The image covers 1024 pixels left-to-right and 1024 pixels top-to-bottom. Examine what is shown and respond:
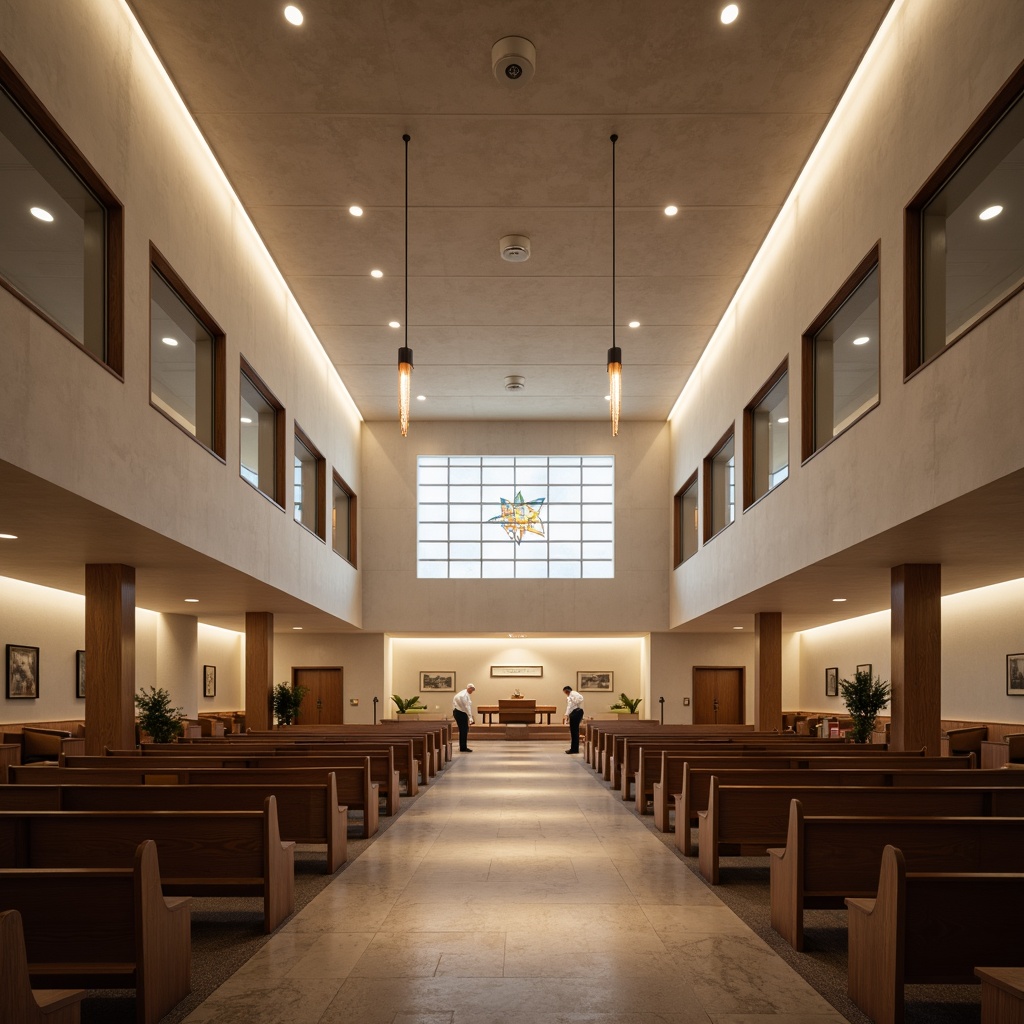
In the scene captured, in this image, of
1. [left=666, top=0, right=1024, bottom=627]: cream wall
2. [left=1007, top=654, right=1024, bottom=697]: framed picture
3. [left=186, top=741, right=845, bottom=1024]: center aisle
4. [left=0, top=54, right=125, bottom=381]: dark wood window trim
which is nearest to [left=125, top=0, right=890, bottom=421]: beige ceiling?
[left=666, top=0, right=1024, bottom=627]: cream wall

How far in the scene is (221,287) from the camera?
1143 cm

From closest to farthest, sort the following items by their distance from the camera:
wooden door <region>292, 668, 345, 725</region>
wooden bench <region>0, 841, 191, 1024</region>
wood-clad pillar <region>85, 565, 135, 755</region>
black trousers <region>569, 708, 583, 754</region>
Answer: wooden bench <region>0, 841, 191, 1024</region> → wood-clad pillar <region>85, 565, 135, 755</region> → black trousers <region>569, 708, 583, 754</region> → wooden door <region>292, 668, 345, 725</region>

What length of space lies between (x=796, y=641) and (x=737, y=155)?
17072mm

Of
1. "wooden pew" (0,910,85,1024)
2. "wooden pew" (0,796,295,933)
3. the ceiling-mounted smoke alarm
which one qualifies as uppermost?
the ceiling-mounted smoke alarm

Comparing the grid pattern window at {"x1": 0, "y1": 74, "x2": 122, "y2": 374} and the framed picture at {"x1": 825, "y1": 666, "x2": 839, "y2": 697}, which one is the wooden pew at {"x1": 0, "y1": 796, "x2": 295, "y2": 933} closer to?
the grid pattern window at {"x1": 0, "y1": 74, "x2": 122, "y2": 374}

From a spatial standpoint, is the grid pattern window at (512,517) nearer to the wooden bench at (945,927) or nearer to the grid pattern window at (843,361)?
the grid pattern window at (843,361)

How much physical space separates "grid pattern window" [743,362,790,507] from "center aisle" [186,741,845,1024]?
596cm

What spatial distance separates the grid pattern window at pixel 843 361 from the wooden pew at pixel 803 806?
13.2 ft

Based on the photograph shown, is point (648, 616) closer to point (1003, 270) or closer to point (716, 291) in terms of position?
point (716, 291)

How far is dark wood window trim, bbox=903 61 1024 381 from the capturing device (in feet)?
22.7

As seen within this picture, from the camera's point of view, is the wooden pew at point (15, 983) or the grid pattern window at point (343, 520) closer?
the wooden pew at point (15, 983)

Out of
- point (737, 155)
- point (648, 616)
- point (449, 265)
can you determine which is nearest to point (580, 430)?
point (648, 616)

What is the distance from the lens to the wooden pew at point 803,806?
21.2 ft

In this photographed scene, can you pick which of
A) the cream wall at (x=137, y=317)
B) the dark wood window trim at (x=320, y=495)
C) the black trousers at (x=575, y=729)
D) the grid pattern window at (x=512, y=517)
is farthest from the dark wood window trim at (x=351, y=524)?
the cream wall at (x=137, y=317)
